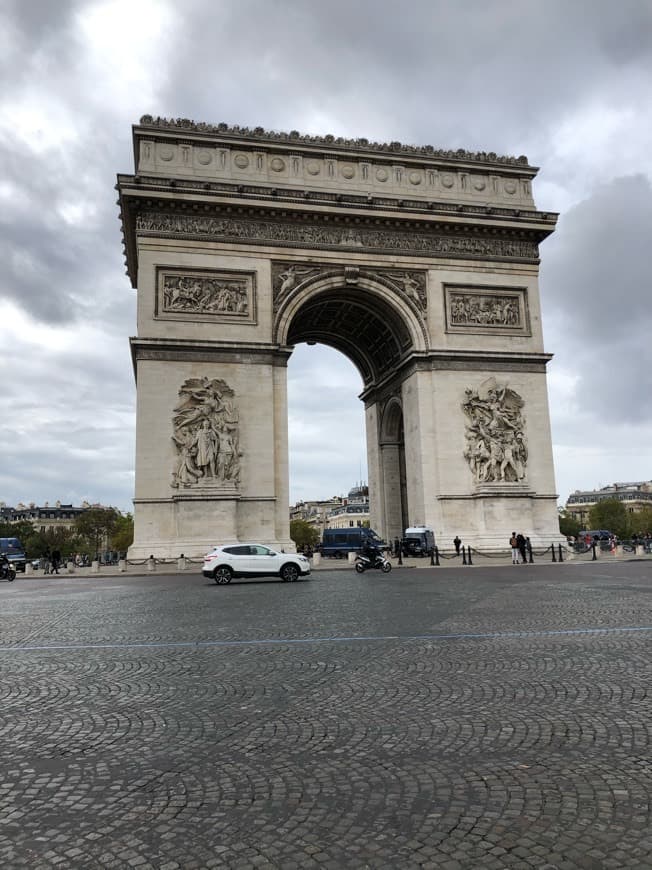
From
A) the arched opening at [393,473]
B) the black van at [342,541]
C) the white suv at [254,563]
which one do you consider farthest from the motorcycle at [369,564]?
the black van at [342,541]

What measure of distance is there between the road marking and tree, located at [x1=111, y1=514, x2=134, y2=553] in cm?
6990

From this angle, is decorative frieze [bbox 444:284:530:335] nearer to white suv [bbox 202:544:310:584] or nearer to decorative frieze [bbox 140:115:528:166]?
decorative frieze [bbox 140:115:528:166]

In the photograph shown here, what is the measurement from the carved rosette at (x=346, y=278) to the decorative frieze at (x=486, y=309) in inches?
52.4

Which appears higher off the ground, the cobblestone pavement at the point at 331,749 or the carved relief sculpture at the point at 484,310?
the carved relief sculpture at the point at 484,310

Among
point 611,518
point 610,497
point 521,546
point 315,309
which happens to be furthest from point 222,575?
point 610,497

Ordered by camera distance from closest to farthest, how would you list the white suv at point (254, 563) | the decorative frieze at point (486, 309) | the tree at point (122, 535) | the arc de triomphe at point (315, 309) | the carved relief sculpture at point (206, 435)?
the white suv at point (254, 563)
the carved relief sculpture at point (206, 435)
the arc de triomphe at point (315, 309)
the decorative frieze at point (486, 309)
the tree at point (122, 535)

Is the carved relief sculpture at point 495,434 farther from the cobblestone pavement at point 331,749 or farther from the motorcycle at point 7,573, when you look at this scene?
the cobblestone pavement at point 331,749

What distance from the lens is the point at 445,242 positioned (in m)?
30.8

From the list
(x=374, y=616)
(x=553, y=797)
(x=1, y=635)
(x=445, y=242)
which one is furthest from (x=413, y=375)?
(x=553, y=797)

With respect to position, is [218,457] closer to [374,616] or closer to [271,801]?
[374,616]

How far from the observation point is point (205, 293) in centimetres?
2791

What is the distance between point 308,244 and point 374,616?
2216 cm

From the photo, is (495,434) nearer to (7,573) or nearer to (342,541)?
(342,541)

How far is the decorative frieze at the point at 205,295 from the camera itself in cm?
2742
